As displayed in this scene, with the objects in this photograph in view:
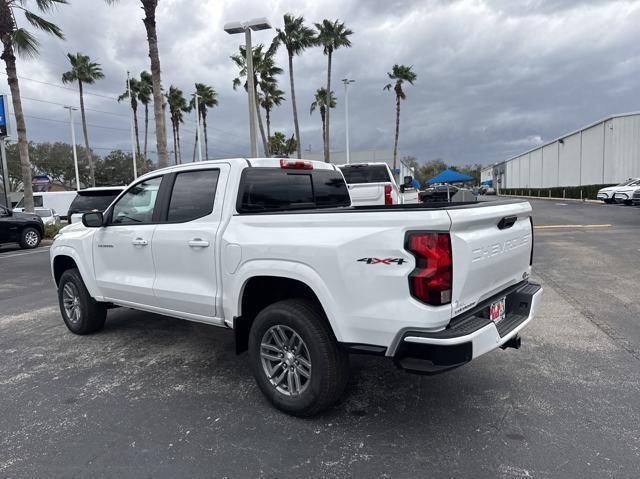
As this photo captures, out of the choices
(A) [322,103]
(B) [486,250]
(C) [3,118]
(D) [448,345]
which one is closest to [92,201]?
(C) [3,118]

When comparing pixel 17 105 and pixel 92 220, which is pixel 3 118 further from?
pixel 92 220

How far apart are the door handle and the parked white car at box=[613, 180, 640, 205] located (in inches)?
1129

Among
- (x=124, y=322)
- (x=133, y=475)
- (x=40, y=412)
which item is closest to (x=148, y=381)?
(x=40, y=412)

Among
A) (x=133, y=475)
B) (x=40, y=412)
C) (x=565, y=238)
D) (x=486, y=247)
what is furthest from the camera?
(x=565, y=238)

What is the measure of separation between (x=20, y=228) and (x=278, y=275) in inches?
572

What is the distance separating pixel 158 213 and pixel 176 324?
204 cm

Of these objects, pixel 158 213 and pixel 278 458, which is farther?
pixel 158 213

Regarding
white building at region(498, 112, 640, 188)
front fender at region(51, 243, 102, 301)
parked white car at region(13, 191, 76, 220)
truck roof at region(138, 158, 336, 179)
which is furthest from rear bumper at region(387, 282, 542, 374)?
white building at region(498, 112, 640, 188)

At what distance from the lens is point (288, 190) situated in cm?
424

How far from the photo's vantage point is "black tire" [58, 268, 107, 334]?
5.33 m

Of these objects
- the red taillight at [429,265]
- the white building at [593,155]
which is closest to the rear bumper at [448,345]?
the red taillight at [429,265]

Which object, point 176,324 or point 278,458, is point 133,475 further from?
point 176,324

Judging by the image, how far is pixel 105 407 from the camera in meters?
3.66

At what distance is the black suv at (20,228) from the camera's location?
14336 millimetres
